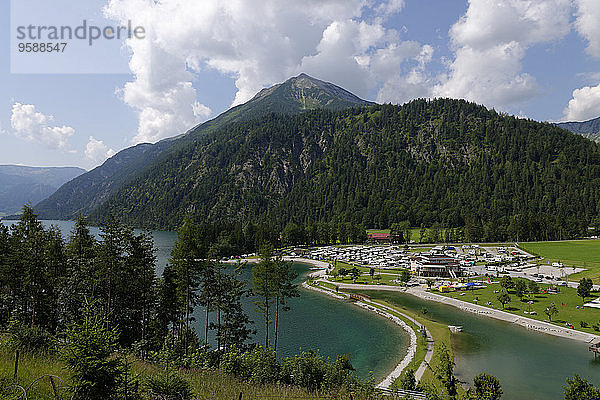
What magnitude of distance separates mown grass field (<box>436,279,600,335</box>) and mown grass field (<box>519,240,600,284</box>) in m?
15.5

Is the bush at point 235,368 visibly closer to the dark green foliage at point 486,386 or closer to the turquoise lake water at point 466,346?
the dark green foliage at point 486,386

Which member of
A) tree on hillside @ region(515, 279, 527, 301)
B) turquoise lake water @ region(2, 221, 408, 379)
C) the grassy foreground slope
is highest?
the grassy foreground slope

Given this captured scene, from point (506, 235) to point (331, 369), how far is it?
140 meters

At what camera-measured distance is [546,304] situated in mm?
57125

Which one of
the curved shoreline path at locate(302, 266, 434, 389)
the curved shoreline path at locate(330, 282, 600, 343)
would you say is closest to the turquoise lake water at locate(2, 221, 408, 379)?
the curved shoreline path at locate(302, 266, 434, 389)

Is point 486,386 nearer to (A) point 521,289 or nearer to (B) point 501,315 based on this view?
(B) point 501,315

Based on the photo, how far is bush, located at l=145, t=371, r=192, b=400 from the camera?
1317 cm

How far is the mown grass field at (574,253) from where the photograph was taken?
3080 inches

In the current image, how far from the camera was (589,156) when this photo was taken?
19250 centimetres

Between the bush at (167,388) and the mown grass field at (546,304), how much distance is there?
54401 mm

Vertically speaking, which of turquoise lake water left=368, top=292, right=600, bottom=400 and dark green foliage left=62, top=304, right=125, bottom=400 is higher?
dark green foliage left=62, top=304, right=125, bottom=400

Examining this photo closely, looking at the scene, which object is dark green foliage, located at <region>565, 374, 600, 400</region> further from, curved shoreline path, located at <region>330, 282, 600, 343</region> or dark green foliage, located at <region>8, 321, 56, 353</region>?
dark green foliage, located at <region>8, 321, 56, 353</region>

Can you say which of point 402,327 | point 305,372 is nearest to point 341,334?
point 402,327

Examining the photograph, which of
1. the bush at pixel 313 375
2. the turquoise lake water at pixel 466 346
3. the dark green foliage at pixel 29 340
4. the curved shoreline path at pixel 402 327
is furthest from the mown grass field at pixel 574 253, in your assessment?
the dark green foliage at pixel 29 340
